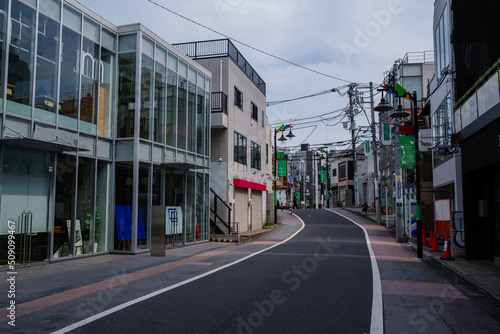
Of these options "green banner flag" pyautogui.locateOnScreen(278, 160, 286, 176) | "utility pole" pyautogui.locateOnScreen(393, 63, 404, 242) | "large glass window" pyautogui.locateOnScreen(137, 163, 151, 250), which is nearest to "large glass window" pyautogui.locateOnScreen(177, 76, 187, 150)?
"large glass window" pyautogui.locateOnScreen(137, 163, 151, 250)

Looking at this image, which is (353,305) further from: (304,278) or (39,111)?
(39,111)

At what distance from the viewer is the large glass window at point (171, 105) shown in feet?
60.1

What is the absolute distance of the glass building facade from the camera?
11.6m

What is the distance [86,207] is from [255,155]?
1940cm

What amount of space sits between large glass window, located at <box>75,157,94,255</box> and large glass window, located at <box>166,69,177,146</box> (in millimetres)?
4334

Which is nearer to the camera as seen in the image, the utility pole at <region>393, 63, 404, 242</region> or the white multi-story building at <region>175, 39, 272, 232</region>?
the utility pole at <region>393, 63, 404, 242</region>

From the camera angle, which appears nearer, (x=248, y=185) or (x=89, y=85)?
(x=89, y=85)

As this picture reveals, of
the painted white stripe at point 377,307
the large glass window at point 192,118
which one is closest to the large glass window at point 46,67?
the large glass window at point 192,118

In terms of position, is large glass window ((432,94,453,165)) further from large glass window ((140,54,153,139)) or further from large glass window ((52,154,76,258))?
large glass window ((52,154,76,258))

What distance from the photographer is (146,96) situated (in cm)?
1675

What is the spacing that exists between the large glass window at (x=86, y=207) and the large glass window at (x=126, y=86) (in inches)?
79.8

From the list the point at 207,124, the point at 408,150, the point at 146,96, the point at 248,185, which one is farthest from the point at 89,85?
the point at 248,185

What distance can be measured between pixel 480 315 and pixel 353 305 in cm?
219

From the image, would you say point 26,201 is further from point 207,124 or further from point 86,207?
point 207,124
